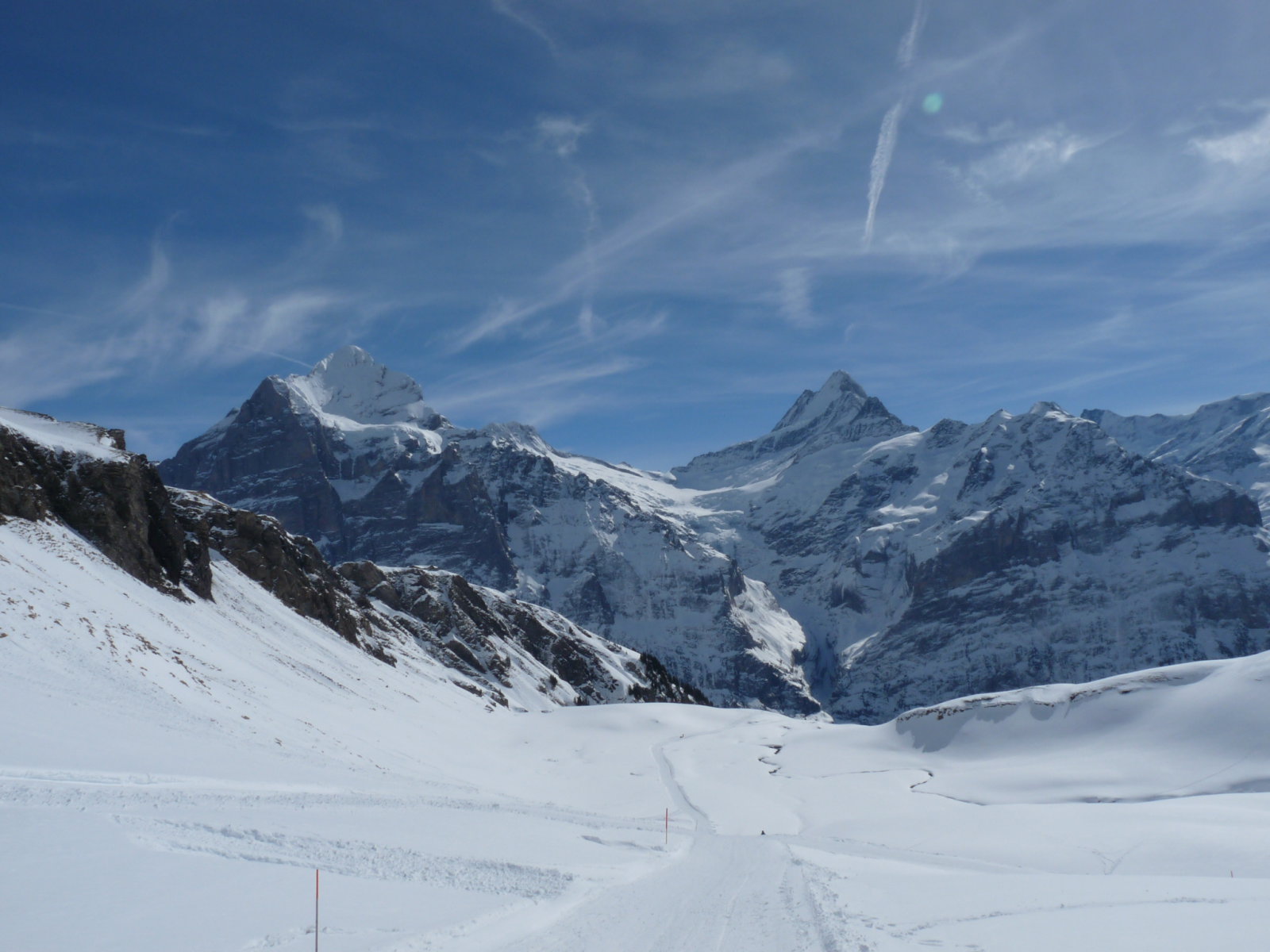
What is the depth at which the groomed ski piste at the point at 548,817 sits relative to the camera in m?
12.8

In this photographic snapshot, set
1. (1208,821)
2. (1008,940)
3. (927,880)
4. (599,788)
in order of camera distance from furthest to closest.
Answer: (599,788), (1208,821), (927,880), (1008,940)

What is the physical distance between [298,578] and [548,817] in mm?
62770

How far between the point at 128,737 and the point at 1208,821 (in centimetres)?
3099

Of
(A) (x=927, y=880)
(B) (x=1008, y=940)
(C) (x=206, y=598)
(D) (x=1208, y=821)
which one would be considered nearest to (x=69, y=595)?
(C) (x=206, y=598)

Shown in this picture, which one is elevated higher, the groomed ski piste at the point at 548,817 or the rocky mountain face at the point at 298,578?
the rocky mountain face at the point at 298,578

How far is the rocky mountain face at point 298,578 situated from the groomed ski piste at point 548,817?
10.8 ft

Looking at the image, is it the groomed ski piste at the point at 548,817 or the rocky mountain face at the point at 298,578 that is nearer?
the groomed ski piste at the point at 548,817

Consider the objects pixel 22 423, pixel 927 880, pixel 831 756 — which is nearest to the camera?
pixel 927 880

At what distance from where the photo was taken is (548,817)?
89.6 ft

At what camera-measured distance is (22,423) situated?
49.6m

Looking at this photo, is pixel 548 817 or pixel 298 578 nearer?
pixel 548 817

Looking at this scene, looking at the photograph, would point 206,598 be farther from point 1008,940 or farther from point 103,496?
point 1008,940

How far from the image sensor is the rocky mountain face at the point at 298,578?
47969 millimetres

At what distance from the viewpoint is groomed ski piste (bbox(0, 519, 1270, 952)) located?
1282cm
